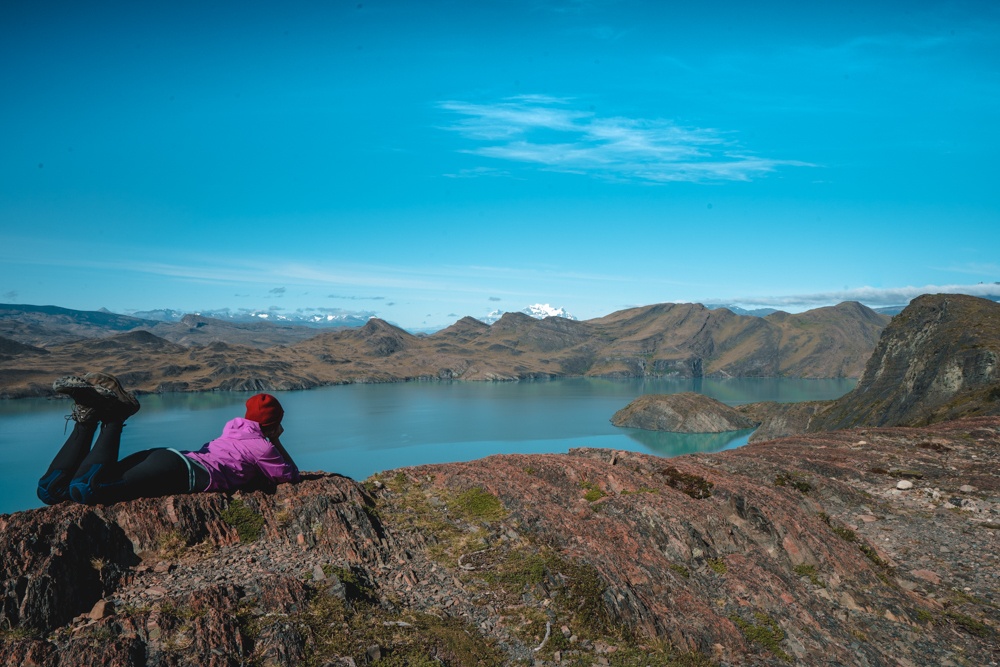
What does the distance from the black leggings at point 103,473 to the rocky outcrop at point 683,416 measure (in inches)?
6359

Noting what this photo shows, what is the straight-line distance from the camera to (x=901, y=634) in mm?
14383

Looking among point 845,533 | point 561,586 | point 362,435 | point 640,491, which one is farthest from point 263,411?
point 362,435

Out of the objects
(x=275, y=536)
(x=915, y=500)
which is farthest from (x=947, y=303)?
(x=275, y=536)

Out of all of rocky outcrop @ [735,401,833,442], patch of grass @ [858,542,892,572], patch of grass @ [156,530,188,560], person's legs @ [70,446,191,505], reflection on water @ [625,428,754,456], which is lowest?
reflection on water @ [625,428,754,456]

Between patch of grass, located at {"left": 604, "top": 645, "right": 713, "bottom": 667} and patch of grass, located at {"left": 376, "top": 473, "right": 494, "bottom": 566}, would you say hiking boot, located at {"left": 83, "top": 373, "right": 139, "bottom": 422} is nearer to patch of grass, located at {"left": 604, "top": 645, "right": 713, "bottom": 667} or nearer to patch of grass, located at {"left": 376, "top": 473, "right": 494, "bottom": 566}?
patch of grass, located at {"left": 376, "top": 473, "right": 494, "bottom": 566}

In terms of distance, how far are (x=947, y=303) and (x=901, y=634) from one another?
9601cm

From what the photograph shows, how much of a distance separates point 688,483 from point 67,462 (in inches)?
655

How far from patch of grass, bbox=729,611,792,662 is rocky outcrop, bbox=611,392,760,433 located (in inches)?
6115

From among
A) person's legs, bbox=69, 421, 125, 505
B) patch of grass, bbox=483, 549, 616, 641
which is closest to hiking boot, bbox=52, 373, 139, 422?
person's legs, bbox=69, 421, 125, 505

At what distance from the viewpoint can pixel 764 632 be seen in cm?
1235

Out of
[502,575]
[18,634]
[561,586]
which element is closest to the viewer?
[18,634]

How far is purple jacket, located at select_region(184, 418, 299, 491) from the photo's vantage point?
Answer: 11617mm

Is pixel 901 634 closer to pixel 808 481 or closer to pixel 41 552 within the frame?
pixel 808 481

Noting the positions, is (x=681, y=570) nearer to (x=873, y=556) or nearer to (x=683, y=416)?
(x=873, y=556)
